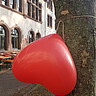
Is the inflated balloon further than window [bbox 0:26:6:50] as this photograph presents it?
No

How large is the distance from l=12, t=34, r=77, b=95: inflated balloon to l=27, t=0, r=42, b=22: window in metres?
12.4

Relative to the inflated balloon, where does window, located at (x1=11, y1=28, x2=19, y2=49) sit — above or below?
above

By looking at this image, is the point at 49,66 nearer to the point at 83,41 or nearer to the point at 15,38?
the point at 83,41

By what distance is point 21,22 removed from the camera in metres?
11.5

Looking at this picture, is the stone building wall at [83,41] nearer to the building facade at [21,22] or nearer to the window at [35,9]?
the building facade at [21,22]

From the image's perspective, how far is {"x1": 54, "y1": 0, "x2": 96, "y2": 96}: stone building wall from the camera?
3.91 ft

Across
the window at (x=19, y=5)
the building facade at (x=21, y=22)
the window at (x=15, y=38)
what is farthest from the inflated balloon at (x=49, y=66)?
the window at (x=19, y=5)

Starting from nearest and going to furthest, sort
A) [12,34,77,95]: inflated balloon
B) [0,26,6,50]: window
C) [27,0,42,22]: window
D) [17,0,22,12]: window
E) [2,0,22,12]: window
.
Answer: [12,34,77,95]: inflated balloon
[0,26,6,50]: window
[2,0,22,12]: window
[17,0,22,12]: window
[27,0,42,22]: window

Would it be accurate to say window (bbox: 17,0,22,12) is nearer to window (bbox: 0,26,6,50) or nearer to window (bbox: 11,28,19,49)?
window (bbox: 11,28,19,49)

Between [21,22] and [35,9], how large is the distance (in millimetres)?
3202

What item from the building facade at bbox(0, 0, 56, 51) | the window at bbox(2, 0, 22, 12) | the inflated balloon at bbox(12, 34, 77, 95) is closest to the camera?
the inflated balloon at bbox(12, 34, 77, 95)

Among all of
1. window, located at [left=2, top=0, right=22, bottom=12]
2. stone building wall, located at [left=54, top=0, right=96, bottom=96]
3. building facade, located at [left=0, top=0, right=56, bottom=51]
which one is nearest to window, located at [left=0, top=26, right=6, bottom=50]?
building facade, located at [left=0, top=0, right=56, bottom=51]

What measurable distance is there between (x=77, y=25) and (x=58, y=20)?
21 centimetres

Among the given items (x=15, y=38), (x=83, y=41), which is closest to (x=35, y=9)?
(x=15, y=38)
